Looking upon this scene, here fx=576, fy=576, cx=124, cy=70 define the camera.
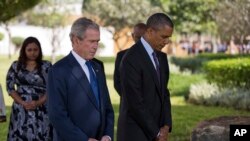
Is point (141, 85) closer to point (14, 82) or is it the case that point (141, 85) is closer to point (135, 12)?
point (14, 82)

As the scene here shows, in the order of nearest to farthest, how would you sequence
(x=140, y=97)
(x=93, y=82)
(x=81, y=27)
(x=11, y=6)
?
(x=81, y=27) < (x=93, y=82) < (x=140, y=97) < (x=11, y=6)

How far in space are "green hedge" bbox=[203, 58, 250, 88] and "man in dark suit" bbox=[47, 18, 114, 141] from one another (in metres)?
11.8

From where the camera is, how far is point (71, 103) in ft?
13.6

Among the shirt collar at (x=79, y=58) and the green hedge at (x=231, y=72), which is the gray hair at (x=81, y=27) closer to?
the shirt collar at (x=79, y=58)

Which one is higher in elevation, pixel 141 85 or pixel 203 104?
pixel 141 85

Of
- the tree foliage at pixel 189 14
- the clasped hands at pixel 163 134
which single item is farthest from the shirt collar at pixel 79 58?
the tree foliage at pixel 189 14

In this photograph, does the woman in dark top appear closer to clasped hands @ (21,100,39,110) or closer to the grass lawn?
clasped hands @ (21,100,39,110)

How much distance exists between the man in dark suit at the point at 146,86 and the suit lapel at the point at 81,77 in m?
0.60

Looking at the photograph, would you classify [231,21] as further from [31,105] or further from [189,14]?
[31,105]

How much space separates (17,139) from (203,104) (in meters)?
10.5

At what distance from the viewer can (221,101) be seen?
16000 millimetres

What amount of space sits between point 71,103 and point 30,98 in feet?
9.56

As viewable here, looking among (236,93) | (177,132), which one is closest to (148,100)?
(177,132)

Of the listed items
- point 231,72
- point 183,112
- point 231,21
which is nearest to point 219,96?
point 231,72
